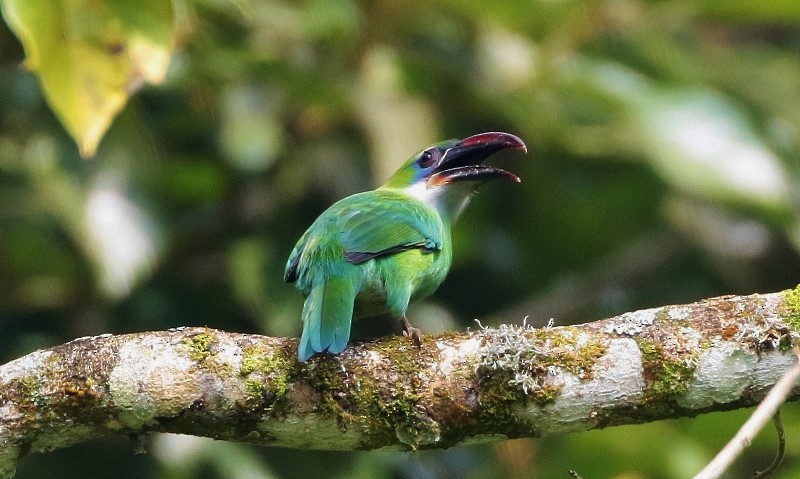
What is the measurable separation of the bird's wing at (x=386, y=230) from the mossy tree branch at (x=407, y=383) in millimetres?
705

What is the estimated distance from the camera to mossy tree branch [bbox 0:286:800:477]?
3.12 metres

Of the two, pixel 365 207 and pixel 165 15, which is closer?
pixel 165 15

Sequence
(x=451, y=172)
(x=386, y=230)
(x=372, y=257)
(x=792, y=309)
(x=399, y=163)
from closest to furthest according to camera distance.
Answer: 1. (x=792, y=309)
2. (x=372, y=257)
3. (x=386, y=230)
4. (x=451, y=172)
5. (x=399, y=163)

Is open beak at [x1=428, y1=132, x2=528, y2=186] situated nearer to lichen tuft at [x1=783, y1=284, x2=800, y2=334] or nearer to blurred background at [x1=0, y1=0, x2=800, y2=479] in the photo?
blurred background at [x1=0, y1=0, x2=800, y2=479]

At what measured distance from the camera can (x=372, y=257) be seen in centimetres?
393

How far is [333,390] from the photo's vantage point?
3238 millimetres

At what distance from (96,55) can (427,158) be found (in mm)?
1552

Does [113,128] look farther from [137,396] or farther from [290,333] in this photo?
[137,396]

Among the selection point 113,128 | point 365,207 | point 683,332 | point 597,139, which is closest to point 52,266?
point 113,128

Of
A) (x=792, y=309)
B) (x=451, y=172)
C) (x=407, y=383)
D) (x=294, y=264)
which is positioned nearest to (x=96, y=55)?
(x=294, y=264)

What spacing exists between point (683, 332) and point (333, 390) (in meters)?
0.97

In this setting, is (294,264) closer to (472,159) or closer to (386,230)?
(386,230)

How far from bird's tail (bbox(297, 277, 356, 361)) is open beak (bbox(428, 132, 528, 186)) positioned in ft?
3.60

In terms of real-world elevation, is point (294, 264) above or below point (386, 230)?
below
